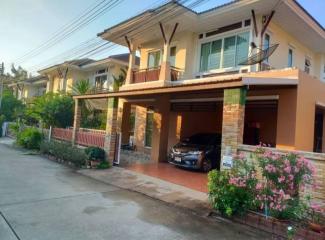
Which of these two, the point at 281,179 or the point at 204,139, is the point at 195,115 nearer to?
the point at 204,139

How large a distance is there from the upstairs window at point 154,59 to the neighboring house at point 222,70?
62 millimetres

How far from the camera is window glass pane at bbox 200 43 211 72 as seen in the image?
14.9 metres

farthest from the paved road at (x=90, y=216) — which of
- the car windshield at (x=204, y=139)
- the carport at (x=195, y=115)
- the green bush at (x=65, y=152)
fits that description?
the car windshield at (x=204, y=139)

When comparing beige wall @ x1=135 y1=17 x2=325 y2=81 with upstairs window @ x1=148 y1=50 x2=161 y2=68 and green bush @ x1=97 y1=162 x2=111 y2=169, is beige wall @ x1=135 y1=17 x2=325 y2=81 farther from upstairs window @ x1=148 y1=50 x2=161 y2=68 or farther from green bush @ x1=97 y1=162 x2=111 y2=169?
green bush @ x1=97 y1=162 x2=111 y2=169

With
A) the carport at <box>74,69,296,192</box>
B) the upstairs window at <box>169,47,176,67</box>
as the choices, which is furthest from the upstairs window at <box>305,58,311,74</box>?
the upstairs window at <box>169,47,176,67</box>

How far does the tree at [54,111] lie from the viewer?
17.8m

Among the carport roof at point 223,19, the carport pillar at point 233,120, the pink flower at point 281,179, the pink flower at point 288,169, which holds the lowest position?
the pink flower at point 281,179

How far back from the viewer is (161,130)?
14367 millimetres

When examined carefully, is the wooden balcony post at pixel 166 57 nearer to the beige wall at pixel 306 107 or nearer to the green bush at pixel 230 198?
the beige wall at pixel 306 107

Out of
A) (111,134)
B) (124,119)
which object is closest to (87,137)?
(111,134)

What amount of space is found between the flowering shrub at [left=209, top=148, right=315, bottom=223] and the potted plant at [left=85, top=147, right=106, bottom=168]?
263 inches

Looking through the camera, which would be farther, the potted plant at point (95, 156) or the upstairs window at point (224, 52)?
the upstairs window at point (224, 52)

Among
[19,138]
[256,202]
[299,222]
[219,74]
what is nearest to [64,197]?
[256,202]

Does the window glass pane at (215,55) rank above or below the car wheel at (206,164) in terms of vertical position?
above
